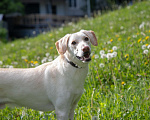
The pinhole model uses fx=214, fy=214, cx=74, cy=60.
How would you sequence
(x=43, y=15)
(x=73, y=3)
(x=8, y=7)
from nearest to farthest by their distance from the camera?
(x=8, y=7) → (x=43, y=15) → (x=73, y=3)

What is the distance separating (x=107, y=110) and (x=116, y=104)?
19 cm

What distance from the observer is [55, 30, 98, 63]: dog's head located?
8.46ft

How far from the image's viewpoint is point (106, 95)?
11.7ft

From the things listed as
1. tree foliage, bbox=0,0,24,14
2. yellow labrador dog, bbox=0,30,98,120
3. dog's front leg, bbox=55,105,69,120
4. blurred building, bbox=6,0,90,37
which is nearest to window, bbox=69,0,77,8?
blurred building, bbox=6,0,90,37

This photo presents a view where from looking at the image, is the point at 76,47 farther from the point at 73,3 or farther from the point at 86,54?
the point at 73,3

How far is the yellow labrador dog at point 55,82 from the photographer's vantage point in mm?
2777

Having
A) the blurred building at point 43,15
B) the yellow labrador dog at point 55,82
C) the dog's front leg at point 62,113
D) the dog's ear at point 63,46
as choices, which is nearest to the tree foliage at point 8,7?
the blurred building at point 43,15

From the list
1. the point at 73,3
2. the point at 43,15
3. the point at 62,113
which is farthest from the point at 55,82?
the point at 73,3

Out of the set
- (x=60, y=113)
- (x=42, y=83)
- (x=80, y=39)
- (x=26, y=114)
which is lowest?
(x=26, y=114)

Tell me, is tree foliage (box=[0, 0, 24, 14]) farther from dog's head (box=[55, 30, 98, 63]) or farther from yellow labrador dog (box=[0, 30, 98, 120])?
dog's head (box=[55, 30, 98, 63])

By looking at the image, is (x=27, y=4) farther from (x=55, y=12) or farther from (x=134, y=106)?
(x=134, y=106)

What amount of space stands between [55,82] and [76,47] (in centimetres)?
56

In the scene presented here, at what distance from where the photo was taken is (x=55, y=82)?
2850mm

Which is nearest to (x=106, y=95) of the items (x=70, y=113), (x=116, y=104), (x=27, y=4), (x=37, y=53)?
(x=116, y=104)
